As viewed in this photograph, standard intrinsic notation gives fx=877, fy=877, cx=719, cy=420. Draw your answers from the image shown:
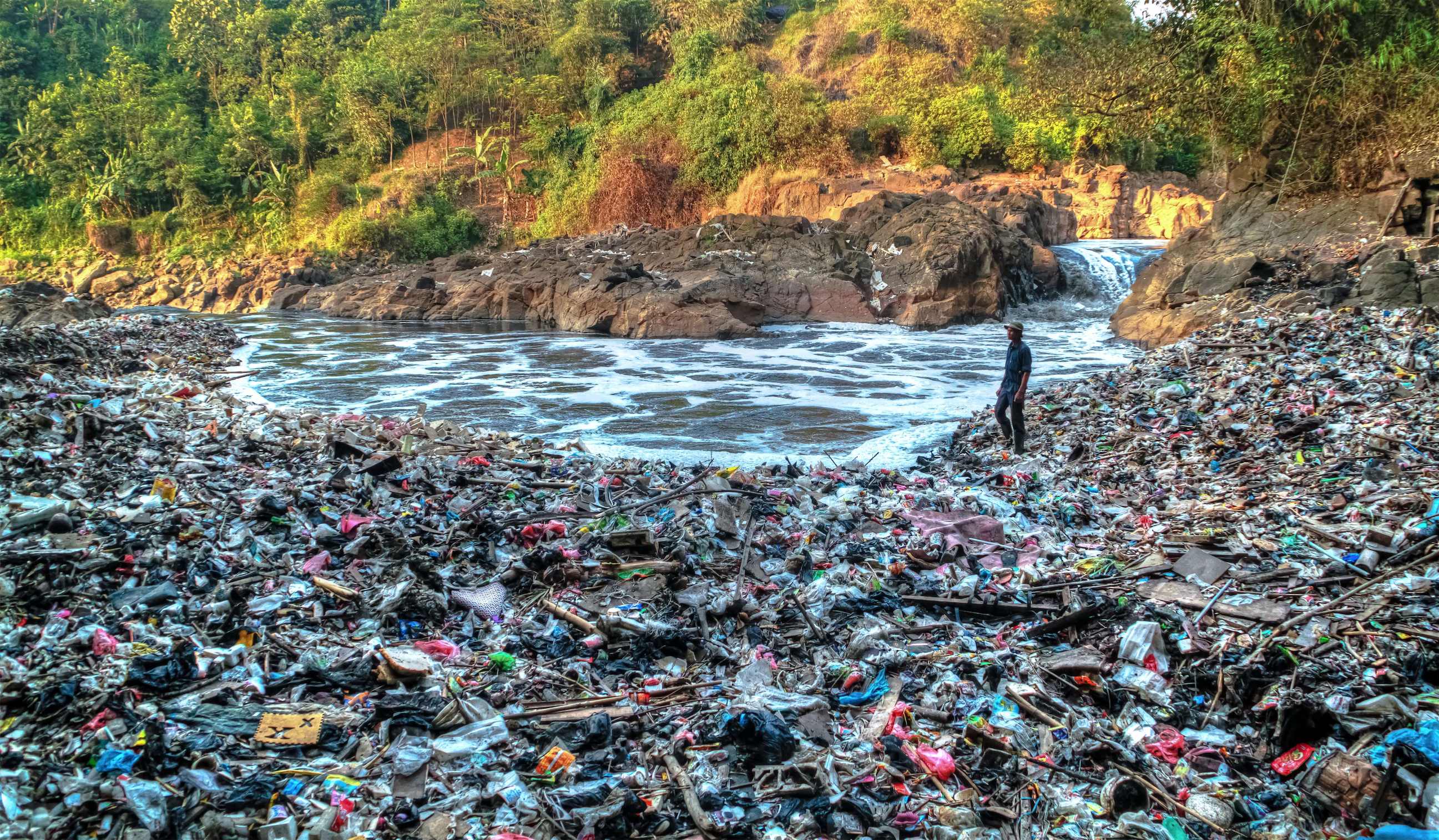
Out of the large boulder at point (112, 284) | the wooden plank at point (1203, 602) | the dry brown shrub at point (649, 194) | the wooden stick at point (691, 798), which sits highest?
the dry brown shrub at point (649, 194)

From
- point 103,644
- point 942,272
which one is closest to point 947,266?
point 942,272

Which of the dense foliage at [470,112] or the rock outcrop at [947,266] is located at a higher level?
the dense foliage at [470,112]

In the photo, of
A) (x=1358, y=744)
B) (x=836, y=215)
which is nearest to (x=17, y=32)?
(x=836, y=215)

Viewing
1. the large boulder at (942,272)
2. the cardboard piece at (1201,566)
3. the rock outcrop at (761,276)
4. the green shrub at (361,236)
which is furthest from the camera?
the green shrub at (361,236)

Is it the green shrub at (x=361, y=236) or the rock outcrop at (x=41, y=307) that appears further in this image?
the green shrub at (x=361, y=236)

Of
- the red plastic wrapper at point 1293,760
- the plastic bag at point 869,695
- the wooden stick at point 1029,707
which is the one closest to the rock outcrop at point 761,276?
the plastic bag at point 869,695

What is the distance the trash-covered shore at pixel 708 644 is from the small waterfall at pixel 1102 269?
15.5 m

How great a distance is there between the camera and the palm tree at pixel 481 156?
35625 mm

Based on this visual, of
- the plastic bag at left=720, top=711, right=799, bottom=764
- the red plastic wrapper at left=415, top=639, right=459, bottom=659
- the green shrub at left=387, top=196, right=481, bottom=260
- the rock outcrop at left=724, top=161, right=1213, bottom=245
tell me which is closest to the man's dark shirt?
the plastic bag at left=720, top=711, right=799, bottom=764

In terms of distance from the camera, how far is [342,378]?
47.1 feet

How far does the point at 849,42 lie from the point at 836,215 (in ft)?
41.9

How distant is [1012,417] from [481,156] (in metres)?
31.9

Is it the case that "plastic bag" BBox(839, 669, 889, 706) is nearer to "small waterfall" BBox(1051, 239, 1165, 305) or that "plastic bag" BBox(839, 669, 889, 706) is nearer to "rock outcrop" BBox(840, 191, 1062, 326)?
"rock outcrop" BBox(840, 191, 1062, 326)

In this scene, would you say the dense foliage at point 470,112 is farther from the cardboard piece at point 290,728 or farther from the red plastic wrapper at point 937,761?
the cardboard piece at point 290,728
